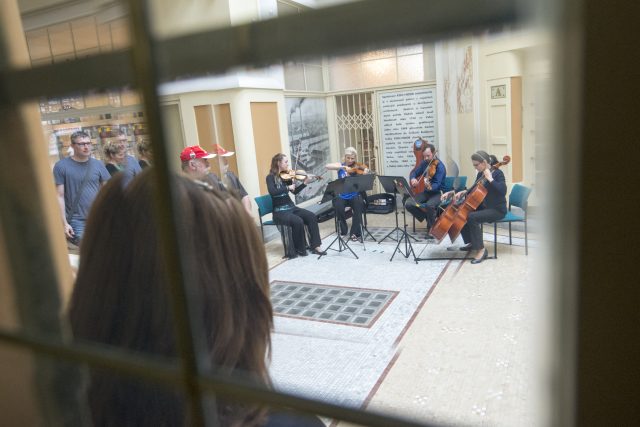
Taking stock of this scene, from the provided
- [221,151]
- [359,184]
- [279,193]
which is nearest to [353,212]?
[359,184]

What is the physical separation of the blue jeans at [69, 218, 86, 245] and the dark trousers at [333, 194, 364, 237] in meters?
0.78

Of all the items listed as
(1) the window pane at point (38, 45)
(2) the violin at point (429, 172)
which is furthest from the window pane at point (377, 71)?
(1) the window pane at point (38, 45)

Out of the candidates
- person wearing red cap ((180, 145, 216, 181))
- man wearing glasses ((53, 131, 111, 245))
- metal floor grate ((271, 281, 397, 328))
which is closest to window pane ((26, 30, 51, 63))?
man wearing glasses ((53, 131, 111, 245))

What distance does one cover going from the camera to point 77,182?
1.78 ft

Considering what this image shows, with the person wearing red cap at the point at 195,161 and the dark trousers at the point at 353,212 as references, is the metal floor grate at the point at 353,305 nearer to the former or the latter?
the dark trousers at the point at 353,212

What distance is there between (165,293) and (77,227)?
0.19 meters

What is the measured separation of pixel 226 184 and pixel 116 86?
0.50 feet

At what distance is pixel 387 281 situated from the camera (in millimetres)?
2291

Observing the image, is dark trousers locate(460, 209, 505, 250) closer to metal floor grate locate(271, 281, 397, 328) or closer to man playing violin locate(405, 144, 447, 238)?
man playing violin locate(405, 144, 447, 238)

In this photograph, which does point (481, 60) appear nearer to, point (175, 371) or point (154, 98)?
point (154, 98)

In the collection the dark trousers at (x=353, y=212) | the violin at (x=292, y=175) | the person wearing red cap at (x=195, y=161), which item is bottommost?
the dark trousers at (x=353, y=212)

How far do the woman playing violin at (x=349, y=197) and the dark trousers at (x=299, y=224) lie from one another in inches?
5.3

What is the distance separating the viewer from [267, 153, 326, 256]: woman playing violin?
82 cm

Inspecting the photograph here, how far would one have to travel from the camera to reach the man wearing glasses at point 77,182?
51cm
